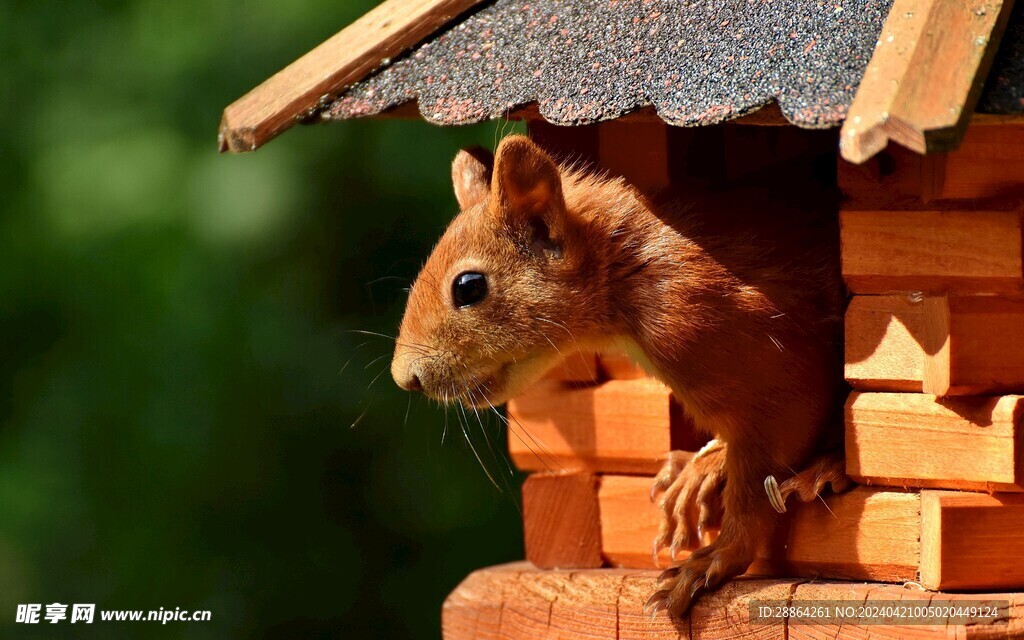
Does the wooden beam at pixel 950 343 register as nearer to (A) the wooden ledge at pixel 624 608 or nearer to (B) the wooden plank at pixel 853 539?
(B) the wooden plank at pixel 853 539

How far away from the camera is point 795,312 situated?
8.30ft

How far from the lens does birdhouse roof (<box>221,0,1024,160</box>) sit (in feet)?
6.63

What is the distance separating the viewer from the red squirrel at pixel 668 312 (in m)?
2.51

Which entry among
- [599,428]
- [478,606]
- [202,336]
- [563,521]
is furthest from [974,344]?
[202,336]

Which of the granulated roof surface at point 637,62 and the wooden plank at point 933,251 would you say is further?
the wooden plank at point 933,251

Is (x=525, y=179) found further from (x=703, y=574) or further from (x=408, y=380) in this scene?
(x=703, y=574)

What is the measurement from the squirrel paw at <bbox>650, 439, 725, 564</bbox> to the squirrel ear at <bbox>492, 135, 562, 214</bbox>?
0.59 m

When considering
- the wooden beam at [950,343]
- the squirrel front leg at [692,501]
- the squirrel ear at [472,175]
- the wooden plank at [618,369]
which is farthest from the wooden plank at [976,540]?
the squirrel ear at [472,175]

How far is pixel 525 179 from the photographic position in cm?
251

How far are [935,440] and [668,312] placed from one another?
0.48 meters

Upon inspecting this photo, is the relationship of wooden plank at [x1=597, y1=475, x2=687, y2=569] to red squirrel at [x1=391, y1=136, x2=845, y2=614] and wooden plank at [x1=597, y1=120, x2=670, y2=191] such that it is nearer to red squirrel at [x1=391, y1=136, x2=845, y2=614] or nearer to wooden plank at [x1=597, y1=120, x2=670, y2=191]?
red squirrel at [x1=391, y1=136, x2=845, y2=614]

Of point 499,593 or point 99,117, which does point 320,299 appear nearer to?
point 99,117

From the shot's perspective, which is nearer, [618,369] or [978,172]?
[978,172]

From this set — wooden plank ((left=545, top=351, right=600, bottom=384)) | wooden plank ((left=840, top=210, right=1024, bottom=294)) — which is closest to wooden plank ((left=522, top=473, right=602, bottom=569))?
wooden plank ((left=545, top=351, right=600, bottom=384))
